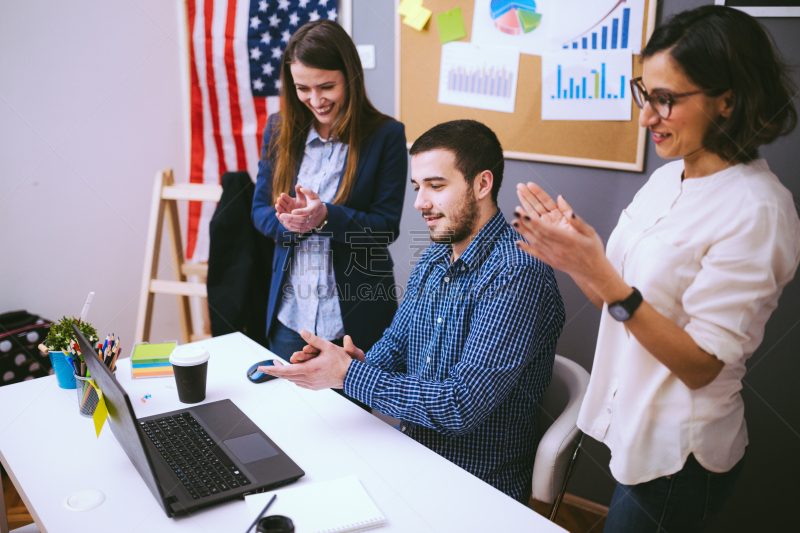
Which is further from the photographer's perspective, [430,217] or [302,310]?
[302,310]

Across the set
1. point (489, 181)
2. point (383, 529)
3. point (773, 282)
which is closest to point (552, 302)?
point (489, 181)

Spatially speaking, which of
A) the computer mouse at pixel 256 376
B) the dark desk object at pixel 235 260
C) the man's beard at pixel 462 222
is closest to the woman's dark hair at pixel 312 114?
the dark desk object at pixel 235 260

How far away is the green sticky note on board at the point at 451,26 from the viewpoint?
84.9 inches

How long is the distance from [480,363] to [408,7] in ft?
5.33

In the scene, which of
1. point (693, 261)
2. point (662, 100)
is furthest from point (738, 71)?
point (693, 261)

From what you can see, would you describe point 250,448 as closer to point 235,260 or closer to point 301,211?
point 301,211

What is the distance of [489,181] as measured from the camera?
1.43 meters

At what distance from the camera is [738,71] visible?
947 mm

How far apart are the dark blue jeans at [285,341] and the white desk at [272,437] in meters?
0.39

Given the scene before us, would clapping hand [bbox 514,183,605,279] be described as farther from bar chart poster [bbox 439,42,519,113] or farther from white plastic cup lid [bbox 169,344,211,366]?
bar chart poster [bbox 439,42,519,113]

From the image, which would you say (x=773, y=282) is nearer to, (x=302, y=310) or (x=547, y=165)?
(x=547, y=165)

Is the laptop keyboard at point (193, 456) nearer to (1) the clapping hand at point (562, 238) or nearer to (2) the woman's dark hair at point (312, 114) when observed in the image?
(1) the clapping hand at point (562, 238)

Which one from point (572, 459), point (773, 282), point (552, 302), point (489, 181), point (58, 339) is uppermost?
point (489, 181)

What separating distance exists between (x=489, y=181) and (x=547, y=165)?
27.2 inches
